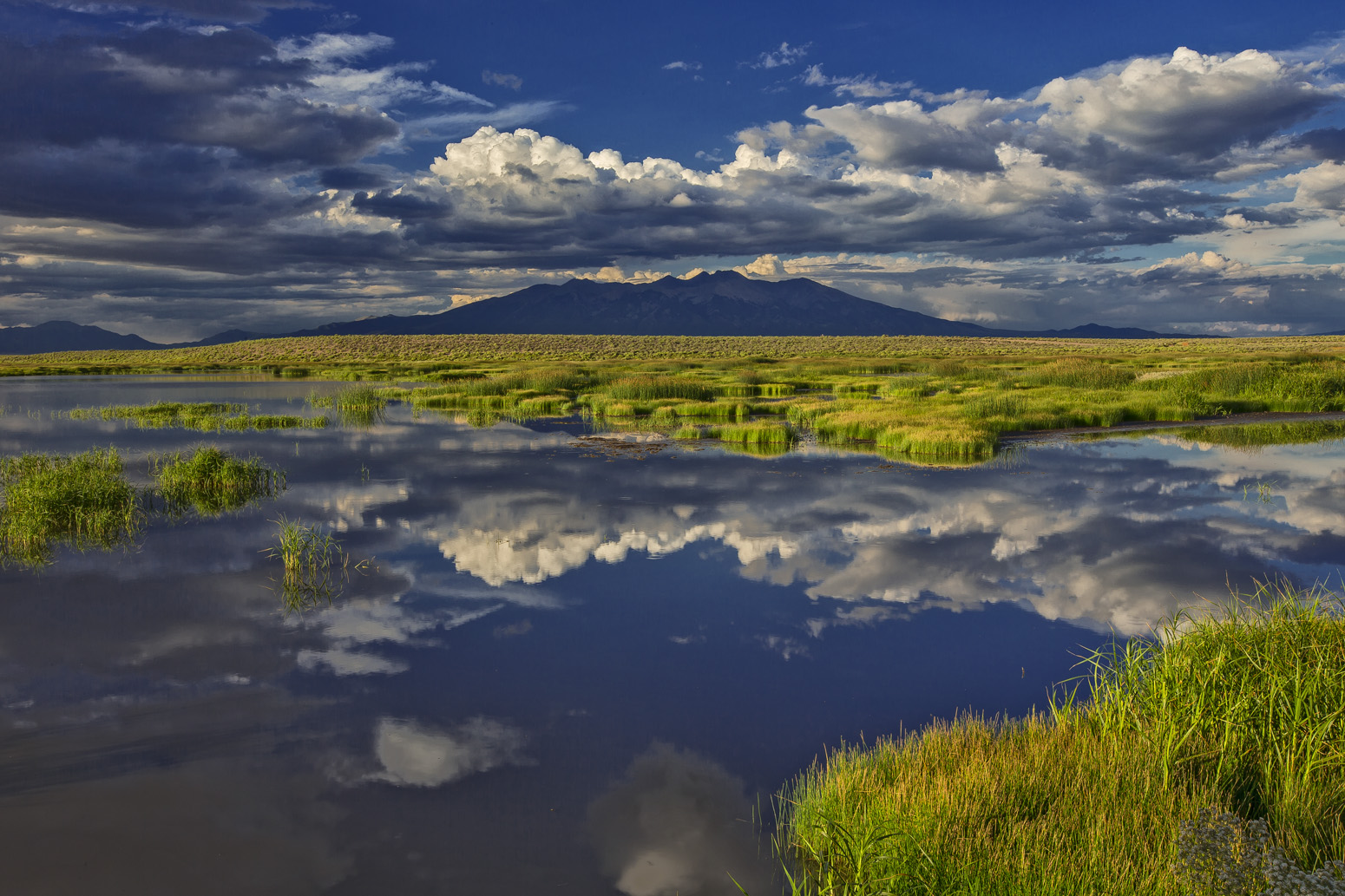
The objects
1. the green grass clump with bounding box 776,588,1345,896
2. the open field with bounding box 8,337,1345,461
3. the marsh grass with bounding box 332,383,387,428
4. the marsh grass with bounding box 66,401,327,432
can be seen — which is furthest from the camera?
the marsh grass with bounding box 332,383,387,428

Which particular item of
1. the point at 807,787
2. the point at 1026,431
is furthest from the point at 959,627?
the point at 1026,431

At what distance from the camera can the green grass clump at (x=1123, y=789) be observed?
5.42 meters

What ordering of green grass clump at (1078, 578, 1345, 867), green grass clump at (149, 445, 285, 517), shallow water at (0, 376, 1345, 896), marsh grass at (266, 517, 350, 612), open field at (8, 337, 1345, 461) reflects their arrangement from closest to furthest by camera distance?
green grass clump at (1078, 578, 1345, 867)
shallow water at (0, 376, 1345, 896)
marsh grass at (266, 517, 350, 612)
green grass clump at (149, 445, 285, 517)
open field at (8, 337, 1345, 461)

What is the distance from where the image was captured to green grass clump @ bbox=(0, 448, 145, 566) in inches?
678

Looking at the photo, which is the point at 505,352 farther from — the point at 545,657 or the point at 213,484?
the point at 545,657

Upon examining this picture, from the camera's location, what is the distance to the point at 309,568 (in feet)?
51.9

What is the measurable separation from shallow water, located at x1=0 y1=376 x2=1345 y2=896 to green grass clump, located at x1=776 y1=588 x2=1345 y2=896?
1.14 meters

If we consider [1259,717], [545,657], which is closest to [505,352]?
[545,657]

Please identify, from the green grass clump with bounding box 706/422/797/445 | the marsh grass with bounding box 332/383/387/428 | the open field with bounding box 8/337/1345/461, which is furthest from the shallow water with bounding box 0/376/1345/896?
the marsh grass with bounding box 332/383/387/428

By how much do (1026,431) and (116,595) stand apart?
33618mm

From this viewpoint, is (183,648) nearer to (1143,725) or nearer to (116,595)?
(116,595)

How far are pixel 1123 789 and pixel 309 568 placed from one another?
1454cm

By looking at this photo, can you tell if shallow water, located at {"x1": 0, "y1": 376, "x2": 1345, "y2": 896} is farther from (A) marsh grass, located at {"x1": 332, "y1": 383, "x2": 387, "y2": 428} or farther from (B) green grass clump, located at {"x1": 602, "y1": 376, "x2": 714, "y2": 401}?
(B) green grass clump, located at {"x1": 602, "y1": 376, "x2": 714, "y2": 401}

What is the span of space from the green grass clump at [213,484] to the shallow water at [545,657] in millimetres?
1011
